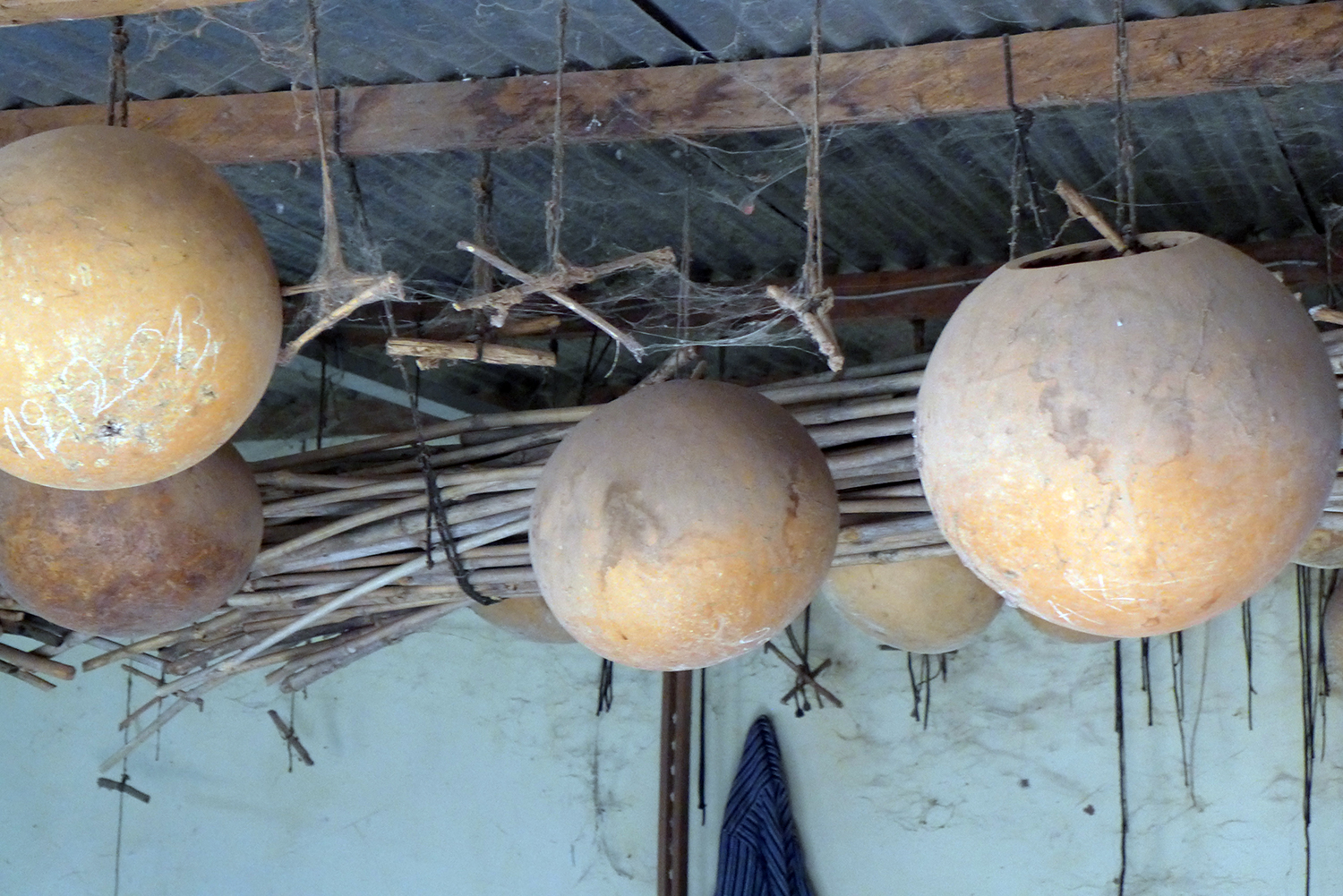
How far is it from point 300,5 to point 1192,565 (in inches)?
78.8

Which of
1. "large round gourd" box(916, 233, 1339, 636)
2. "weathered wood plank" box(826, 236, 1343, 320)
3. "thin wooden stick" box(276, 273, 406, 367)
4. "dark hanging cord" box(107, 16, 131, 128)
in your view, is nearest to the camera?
"large round gourd" box(916, 233, 1339, 636)

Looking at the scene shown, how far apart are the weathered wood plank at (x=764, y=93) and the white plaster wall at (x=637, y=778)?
2942mm

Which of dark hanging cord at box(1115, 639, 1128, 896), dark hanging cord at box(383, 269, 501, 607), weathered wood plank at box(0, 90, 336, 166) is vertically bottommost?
dark hanging cord at box(1115, 639, 1128, 896)

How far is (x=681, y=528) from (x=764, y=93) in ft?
3.39

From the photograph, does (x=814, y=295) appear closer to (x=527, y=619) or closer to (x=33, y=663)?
(x=527, y=619)

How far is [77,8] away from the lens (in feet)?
7.39

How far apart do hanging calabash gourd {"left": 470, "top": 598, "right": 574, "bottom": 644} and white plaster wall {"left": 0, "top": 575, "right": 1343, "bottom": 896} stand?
2236mm

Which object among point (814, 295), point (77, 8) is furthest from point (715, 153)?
point (77, 8)

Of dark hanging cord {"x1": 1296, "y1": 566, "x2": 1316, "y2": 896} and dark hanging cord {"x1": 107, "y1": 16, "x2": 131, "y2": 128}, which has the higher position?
dark hanging cord {"x1": 107, "y1": 16, "x2": 131, "y2": 128}

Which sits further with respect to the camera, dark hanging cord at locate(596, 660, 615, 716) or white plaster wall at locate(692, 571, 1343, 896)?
dark hanging cord at locate(596, 660, 615, 716)

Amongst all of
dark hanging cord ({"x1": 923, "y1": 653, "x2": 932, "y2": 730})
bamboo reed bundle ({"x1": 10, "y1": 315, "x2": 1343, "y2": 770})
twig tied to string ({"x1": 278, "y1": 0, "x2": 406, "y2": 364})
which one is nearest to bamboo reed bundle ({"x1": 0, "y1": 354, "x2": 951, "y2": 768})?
bamboo reed bundle ({"x1": 10, "y1": 315, "x2": 1343, "y2": 770})

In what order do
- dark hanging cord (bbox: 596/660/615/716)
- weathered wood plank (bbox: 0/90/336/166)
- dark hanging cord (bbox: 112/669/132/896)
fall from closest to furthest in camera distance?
weathered wood plank (bbox: 0/90/336/166) < dark hanging cord (bbox: 596/660/615/716) < dark hanging cord (bbox: 112/669/132/896)

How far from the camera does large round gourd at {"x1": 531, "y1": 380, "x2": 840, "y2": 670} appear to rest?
225cm

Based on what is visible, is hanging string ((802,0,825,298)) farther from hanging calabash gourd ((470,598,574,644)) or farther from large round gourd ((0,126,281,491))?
hanging calabash gourd ((470,598,574,644))
